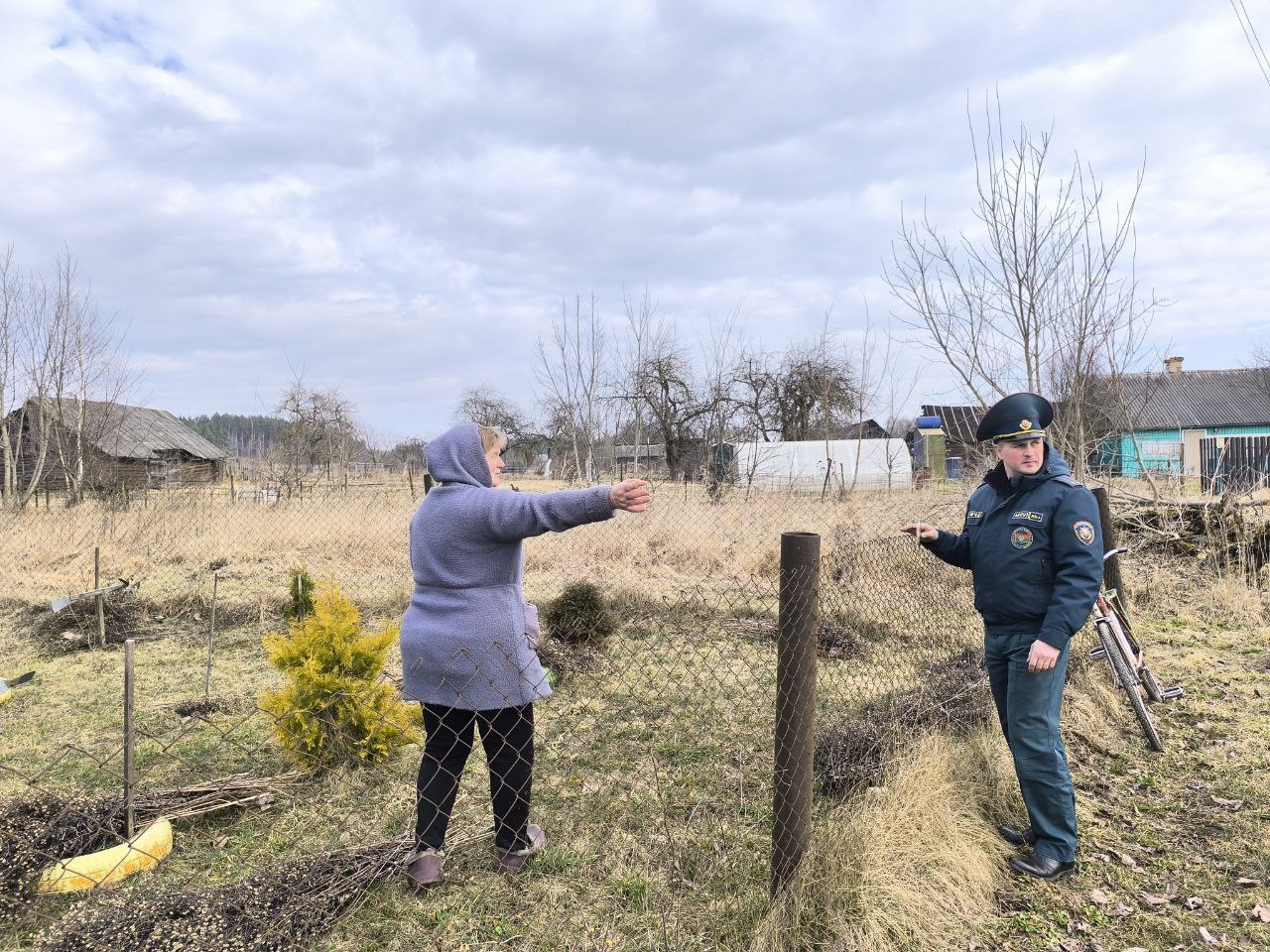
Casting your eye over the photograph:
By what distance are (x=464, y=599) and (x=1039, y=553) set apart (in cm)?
203

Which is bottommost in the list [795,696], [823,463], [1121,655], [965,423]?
[1121,655]

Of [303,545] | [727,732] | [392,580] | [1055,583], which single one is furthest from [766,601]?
[303,545]

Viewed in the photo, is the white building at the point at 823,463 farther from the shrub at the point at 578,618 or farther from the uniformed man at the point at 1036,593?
the uniformed man at the point at 1036,593

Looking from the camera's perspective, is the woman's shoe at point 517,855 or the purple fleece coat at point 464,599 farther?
the woman's shoe at point 517,855

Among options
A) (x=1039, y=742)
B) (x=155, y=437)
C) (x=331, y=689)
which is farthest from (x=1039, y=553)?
(x=155, y=437)

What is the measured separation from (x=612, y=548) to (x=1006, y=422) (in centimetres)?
805

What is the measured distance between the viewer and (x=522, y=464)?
4906cm

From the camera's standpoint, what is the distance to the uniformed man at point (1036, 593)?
2.45 metres

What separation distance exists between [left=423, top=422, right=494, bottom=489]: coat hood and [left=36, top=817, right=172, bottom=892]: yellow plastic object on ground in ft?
5.72

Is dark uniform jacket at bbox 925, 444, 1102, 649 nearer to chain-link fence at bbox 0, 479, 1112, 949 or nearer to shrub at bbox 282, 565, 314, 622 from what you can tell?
chain-link fence at bbox 0, 479, 1112, 949

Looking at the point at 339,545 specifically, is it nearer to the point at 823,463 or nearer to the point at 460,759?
the point at 460,759

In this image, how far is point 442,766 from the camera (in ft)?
7.83

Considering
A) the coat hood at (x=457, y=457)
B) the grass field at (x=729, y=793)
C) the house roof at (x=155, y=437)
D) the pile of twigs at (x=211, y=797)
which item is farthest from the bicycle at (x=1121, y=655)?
the house roof at (x=155, y=437)

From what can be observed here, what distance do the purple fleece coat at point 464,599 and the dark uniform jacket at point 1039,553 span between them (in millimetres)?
1717
